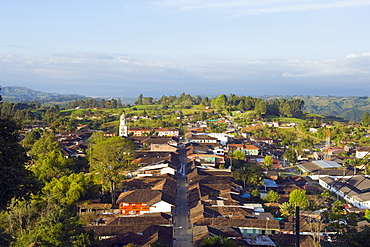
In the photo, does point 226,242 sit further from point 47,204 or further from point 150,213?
point 47,204

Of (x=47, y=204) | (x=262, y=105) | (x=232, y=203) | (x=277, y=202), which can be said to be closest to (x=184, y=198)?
(x=232, y=203)

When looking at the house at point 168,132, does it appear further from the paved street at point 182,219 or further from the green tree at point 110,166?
the green tree at point 110,166

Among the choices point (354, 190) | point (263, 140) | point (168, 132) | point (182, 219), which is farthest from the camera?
point (168, 132)

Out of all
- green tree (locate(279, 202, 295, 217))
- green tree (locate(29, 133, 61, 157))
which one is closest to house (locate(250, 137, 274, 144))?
green tree (locate(279, 202, 295, 217))

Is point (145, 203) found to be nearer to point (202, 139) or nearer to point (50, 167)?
point (50, 167)

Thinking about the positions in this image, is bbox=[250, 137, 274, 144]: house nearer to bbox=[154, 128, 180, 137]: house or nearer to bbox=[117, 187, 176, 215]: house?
bbox=[154, 128, 180, 137]: house

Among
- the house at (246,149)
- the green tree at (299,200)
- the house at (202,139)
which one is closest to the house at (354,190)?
the green tree at (299,200)

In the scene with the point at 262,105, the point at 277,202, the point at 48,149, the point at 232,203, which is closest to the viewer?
the point at 232,203

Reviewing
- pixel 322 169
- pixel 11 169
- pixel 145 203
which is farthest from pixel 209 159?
pixel 11 169
